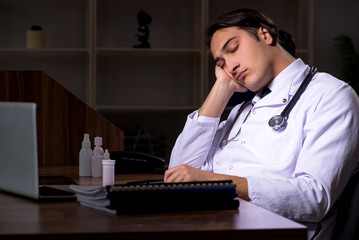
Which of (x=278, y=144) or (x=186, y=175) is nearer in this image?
(x=186, y=175)

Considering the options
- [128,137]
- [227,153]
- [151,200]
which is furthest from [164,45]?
[151,200]

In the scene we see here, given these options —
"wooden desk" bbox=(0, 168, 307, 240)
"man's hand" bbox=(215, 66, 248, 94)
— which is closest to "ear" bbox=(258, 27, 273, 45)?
"man's hand" bbox=(215, 66, 248, 94)

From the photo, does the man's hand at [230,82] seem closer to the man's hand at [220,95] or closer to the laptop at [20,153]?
the man's hand at [220,95]

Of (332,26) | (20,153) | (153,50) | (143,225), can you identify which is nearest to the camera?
(143,225)

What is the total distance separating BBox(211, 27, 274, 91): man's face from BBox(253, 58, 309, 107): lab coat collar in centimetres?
5

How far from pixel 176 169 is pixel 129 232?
0.55 meters

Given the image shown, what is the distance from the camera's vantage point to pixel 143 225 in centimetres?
100

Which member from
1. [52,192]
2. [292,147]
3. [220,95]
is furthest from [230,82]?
[52,192]

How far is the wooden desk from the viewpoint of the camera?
94 cm

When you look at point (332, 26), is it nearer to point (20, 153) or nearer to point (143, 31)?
point (143, 31)

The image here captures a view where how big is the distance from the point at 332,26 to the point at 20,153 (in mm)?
3783

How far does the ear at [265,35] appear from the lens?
1.92 metres

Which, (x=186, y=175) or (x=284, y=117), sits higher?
(x=284, y=117)

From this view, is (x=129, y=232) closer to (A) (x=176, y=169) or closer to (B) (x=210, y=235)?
(B) (x=210, y=235)
